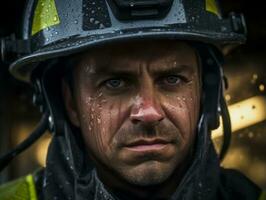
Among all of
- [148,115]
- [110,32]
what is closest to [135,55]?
[110,32]

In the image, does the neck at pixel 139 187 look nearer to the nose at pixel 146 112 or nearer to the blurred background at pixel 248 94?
the nose at pixel 146 112

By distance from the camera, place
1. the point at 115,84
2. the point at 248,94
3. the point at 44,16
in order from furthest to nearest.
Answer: the point at 248,94 < the point at 44,16 < the point at 115,84

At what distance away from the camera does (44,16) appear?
231cm

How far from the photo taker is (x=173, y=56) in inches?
83.1

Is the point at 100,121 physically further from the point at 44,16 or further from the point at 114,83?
the point at 44,16

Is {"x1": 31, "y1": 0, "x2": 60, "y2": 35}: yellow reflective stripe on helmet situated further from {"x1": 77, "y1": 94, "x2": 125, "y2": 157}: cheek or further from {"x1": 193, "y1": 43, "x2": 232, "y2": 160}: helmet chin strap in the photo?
{"x1": 193, "y1": 43, "x2": 232, "y2": 160}: helmet chin strap

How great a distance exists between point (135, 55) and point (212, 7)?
41cm

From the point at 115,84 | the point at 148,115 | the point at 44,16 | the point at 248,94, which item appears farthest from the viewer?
the point at 248,94

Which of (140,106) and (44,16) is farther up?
(44,16)

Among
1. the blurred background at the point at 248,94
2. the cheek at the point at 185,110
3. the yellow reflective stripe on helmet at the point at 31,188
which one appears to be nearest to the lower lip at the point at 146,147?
the cheek at the point at 185,110

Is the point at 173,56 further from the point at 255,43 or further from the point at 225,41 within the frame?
the point at 255,43

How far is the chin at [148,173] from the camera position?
80.4 inches

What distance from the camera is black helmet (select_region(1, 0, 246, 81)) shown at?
2049mm

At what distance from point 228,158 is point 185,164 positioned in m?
1.17
